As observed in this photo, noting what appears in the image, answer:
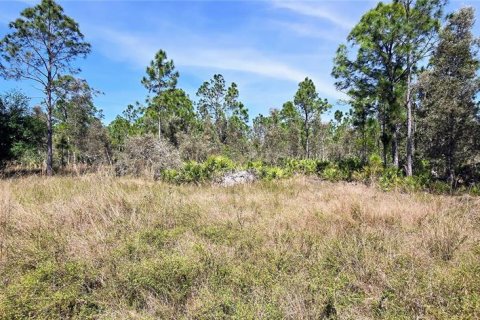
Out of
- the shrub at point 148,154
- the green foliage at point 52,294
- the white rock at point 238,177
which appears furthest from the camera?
the shrub at point 148,154

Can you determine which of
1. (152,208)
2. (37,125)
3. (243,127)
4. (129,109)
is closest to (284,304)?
(152,208)

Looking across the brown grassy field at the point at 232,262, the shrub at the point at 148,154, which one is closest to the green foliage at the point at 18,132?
the shrub at the point at 148,154

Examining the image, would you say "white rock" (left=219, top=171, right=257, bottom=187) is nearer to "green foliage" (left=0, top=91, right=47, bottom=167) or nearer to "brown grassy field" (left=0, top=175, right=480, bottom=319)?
"brown grassy field" (left=0, top=175, right=480, bottom=319)

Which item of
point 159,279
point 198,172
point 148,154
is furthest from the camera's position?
point 148,154

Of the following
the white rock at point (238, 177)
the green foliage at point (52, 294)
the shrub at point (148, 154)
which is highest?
the shrub at point (148, 154)

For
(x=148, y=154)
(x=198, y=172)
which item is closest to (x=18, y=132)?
(x=148, y=154)

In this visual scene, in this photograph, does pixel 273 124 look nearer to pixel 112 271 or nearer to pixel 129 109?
pixel 129 109

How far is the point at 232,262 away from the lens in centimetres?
301

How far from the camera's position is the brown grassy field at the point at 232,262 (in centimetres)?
226

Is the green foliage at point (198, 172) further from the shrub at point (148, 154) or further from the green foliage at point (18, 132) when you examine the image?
the green foliage at point (18, 132)

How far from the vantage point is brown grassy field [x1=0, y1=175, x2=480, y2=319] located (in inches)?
88.9

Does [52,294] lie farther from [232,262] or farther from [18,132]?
[18,132]

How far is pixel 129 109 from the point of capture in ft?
170

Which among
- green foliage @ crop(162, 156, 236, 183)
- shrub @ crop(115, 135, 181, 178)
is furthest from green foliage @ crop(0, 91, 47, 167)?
green foliage @ crop(162, 156, 236, 183)
